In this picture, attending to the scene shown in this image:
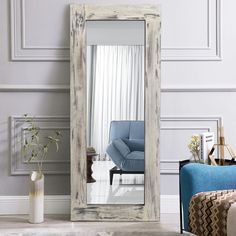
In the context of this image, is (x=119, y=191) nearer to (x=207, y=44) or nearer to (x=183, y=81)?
(x=183, y=81)

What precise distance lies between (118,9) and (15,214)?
1.78m

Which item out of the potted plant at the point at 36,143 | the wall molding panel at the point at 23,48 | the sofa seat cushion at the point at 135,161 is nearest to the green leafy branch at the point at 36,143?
the potted plant at the point at 36,143

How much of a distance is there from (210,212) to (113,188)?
1270 mm

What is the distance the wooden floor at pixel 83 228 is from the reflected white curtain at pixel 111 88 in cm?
52

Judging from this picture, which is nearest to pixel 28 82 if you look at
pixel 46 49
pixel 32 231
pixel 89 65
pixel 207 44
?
pixel 46 49

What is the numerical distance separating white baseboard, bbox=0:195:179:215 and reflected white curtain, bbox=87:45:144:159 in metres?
0.56

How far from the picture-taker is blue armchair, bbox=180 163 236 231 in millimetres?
2693

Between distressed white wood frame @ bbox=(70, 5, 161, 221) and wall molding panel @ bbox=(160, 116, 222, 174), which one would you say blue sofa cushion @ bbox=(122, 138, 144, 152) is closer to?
distressed white wood frame @ bbox=(70, 5, 161, 221)

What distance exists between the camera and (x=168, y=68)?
3.76 metres

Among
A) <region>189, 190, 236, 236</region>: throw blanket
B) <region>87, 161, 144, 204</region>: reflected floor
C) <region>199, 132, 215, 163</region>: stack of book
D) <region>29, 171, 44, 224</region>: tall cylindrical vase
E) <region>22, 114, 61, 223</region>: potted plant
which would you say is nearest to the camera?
<region>189, 190, 236, 236</region>: throw blanket

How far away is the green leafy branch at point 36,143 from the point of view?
12.3ft

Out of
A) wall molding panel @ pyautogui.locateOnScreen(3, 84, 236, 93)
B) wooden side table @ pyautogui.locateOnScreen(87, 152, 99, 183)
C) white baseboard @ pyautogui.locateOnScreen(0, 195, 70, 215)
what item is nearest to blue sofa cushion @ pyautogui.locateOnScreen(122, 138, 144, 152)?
wooden side table @ pyautogui.locateOnScreen(87, 152, 99, 183)

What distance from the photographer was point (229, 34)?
3748 mm

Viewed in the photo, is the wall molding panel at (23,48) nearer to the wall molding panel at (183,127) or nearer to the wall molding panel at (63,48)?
the wall molding panel at (63,48)
